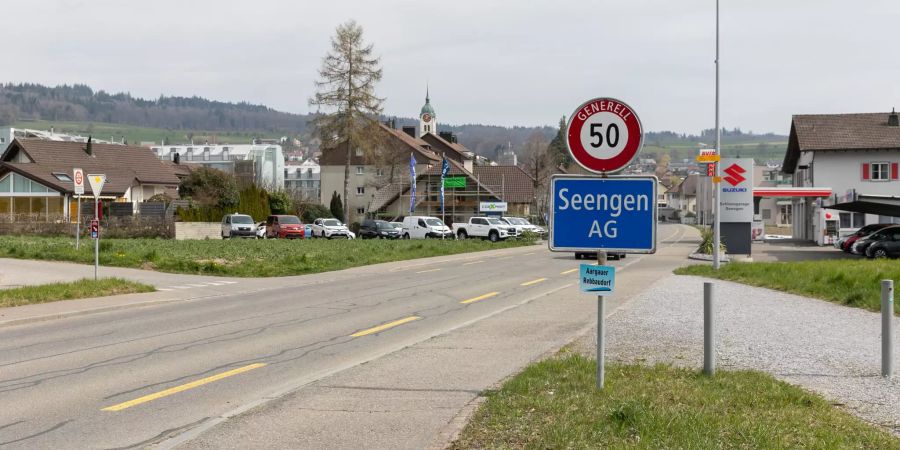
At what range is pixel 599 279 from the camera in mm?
7309

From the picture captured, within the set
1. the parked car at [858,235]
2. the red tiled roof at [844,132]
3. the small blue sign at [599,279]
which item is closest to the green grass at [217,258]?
the small blue sign at [599,279]

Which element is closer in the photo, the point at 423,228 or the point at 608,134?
the point at 608,134

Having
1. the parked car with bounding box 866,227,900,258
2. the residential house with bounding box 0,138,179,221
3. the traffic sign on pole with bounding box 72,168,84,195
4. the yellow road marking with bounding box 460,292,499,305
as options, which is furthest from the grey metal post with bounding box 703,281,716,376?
the residential house with bounding box 0,138,179,221

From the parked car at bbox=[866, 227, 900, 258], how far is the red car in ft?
108

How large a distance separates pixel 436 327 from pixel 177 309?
19.8 feet

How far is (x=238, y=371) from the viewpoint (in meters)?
9.78

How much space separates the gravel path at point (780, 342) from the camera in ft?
27.2

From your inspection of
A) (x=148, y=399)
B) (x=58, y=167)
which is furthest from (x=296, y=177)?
(x=148, y=399)

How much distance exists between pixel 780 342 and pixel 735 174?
2644cm

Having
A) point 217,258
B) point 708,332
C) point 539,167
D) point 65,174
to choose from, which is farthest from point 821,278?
point 539,167

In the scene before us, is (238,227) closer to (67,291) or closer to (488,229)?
(488,229)

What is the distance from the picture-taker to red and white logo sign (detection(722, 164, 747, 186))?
119 ft

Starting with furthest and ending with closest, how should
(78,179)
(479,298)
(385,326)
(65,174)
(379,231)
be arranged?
1. (65,174)
2. (379,231)
3. (78,179)
4. (479,298)
5. (385,326)

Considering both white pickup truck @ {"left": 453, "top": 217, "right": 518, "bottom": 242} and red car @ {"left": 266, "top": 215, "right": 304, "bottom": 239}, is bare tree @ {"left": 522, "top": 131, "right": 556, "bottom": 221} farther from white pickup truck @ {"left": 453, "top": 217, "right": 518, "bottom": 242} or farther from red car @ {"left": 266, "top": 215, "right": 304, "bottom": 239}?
red car @ {"left": 266, "top": 215, "right": 304, "bottom": 239}
